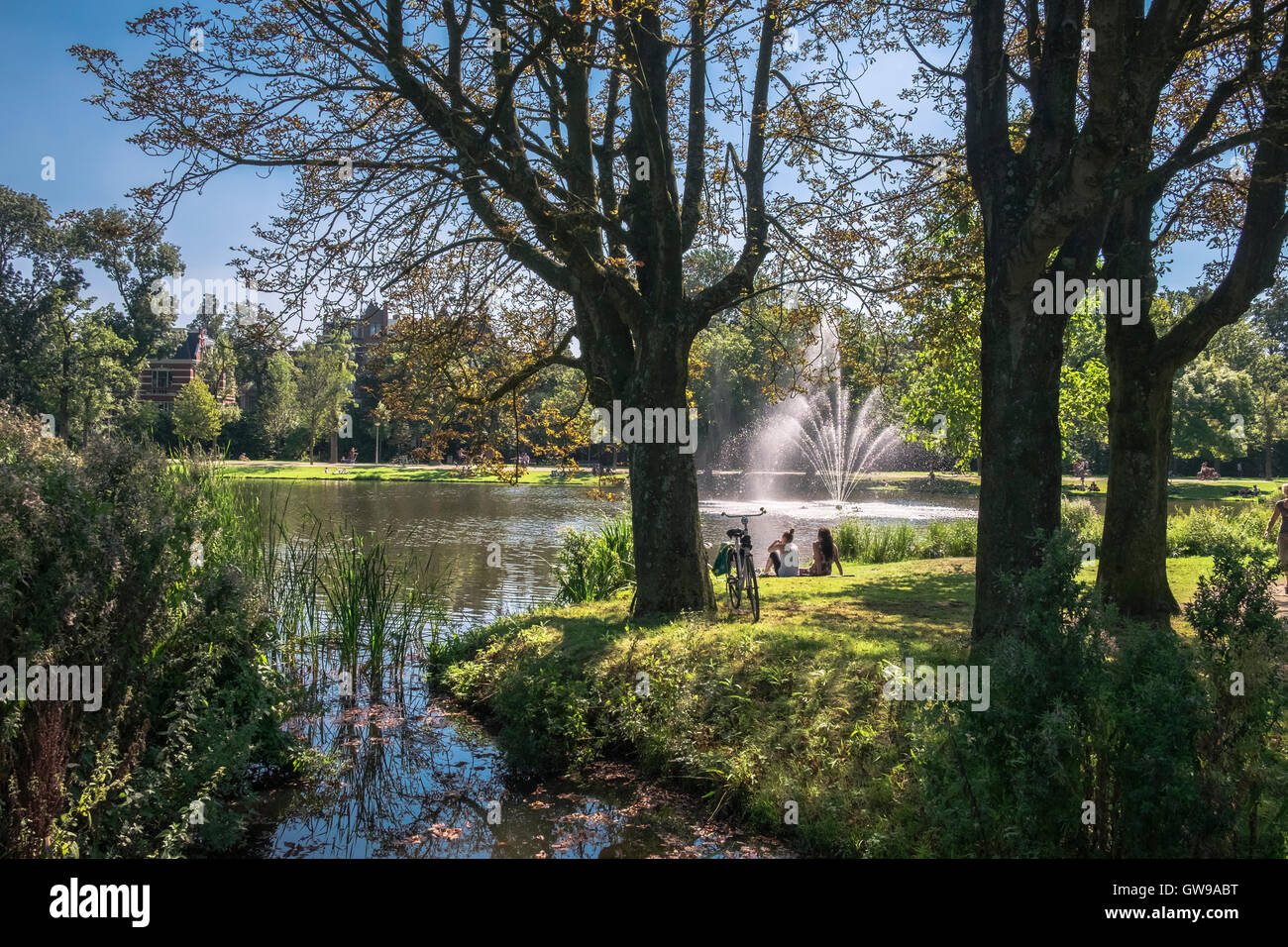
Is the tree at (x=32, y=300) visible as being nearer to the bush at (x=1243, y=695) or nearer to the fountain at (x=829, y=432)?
the fountain at (x=829, y=432)

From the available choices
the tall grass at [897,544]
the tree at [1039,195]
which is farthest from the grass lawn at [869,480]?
the tree at [1039,195]

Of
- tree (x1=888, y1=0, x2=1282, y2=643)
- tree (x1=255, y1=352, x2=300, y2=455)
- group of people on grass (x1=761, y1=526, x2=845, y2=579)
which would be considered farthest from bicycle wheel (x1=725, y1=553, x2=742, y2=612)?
tree (x1=255, y1=352, x2=300, y2=455)

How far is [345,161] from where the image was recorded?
795 cm

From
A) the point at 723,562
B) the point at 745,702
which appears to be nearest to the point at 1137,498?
the point at 723,562

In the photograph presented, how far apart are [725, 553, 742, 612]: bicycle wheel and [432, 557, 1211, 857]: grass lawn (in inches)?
14.0

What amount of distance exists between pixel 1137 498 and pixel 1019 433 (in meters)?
3.45

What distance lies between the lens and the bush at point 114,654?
4.10m

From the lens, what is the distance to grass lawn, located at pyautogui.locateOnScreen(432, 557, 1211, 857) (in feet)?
18.2

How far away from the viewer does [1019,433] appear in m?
7.09

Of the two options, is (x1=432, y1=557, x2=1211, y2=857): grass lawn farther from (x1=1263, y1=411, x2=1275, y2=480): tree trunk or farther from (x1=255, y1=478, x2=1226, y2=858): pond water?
(x1=1263, y1=411, x2=1275, y2=480): tree trunk

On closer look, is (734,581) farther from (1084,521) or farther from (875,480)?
(875,480)

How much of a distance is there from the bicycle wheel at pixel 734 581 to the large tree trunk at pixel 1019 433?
126 inches
